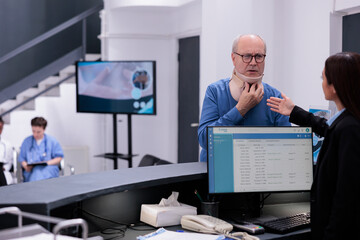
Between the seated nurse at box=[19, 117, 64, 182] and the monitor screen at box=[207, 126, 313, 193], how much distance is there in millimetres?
3723

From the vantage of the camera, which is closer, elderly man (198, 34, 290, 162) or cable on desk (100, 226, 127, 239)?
cable on desk (100, 226, 127, 239)

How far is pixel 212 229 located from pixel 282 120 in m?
0.75

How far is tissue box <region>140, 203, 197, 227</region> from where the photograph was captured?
2113 millimetres

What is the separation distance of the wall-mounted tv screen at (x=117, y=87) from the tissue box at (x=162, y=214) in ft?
11.9

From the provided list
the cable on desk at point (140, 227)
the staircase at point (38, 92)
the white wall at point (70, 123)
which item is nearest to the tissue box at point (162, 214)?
the cable on desk at point (140, 227)

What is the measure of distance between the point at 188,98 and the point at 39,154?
1.95 meters

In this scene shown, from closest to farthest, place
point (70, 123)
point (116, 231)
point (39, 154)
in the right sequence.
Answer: point (116, 231) < point (39, 154) < point (70, 123)

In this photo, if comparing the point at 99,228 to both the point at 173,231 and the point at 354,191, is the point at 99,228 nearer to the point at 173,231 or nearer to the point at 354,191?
the point at 173,231

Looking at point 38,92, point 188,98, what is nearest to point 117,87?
point 188,98

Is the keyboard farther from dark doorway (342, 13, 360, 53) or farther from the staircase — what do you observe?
the staircase

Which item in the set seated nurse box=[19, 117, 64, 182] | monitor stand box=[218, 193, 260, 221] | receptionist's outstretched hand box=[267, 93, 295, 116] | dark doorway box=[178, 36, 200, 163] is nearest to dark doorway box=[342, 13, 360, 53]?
receptionist's outstretched hand box=[267, 93, 295, 116]

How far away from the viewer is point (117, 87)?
6.00 metres

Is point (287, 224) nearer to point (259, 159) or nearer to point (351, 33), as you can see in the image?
point (259, 159)

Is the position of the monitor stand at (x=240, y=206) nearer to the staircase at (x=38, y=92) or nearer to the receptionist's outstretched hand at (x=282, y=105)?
the receptionist's outstretched hand at (x=282, y=105)
